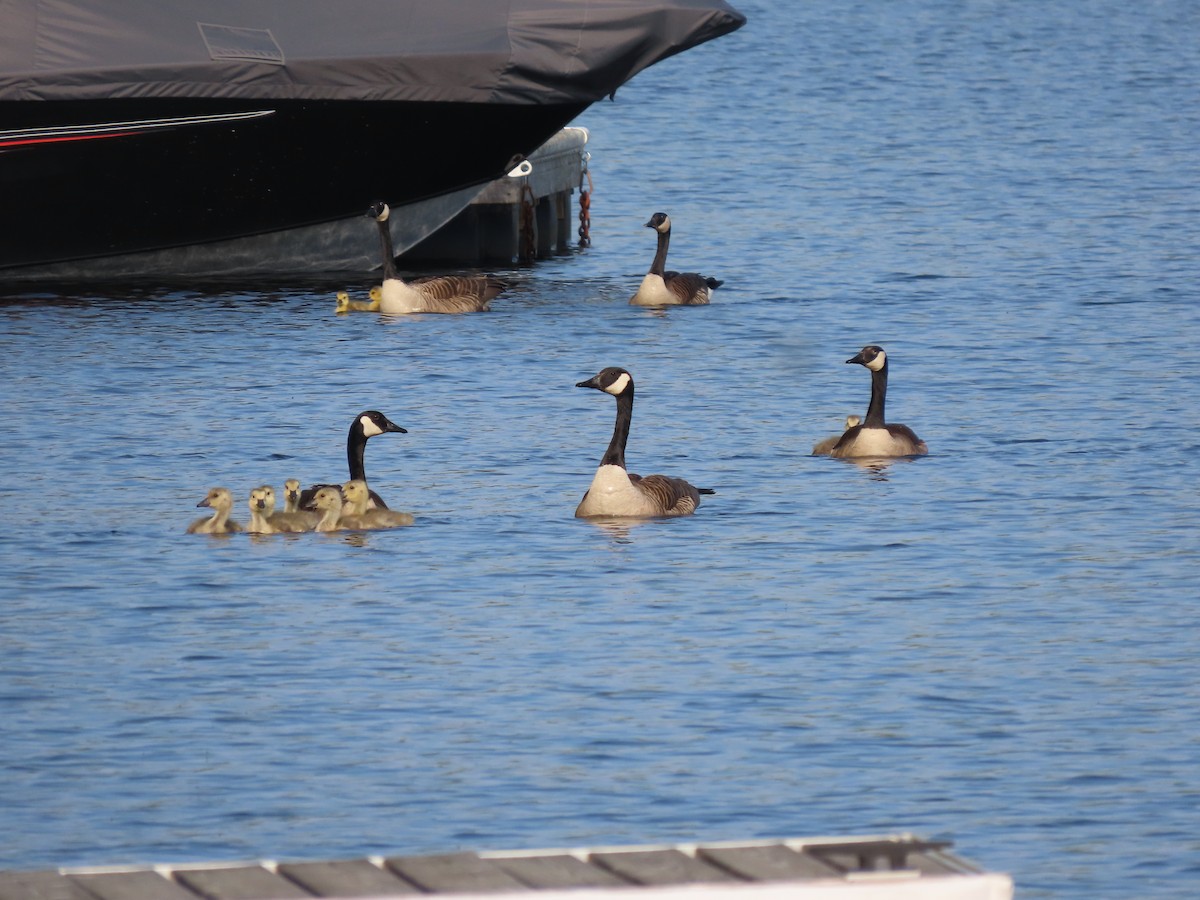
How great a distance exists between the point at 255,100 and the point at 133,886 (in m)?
26.4

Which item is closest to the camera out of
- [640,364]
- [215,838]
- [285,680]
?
[215,838]

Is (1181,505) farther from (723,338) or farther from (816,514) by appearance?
(723,338)

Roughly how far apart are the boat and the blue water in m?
1.22

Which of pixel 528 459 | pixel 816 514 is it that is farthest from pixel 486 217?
pixel 816 514

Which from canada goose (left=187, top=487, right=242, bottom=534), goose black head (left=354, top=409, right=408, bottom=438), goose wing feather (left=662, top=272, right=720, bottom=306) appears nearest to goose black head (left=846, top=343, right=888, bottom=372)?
goose black head (left=354, top=409, right=408, bottom=438)

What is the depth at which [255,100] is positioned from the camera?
1307 inches

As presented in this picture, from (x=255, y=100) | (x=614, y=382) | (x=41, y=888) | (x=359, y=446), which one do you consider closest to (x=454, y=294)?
(x=255, y=100)

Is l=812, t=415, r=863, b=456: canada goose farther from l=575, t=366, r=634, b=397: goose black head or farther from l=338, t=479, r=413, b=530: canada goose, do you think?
l=338, t=479, r=413, b=530: canada goose

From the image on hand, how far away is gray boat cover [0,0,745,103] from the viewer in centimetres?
3216

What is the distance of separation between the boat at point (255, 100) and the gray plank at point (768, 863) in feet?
84.5

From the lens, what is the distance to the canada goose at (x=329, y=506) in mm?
19516

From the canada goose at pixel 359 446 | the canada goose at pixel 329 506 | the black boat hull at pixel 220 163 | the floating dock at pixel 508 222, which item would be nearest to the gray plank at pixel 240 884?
the canada goose at pixel 329 506

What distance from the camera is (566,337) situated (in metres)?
30.3

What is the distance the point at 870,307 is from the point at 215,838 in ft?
72.4
